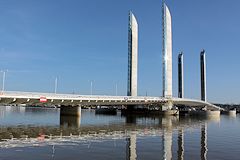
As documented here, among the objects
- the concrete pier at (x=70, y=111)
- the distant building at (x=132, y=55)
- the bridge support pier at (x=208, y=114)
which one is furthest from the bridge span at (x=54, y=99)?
the bridge support pier at (x=208, y=114)

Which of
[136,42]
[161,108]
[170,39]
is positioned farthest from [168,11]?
[161,108]

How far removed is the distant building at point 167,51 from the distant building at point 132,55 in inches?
491

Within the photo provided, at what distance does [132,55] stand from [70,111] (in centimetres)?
4331

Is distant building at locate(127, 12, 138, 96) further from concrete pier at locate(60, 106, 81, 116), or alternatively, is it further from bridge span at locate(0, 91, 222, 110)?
concrete pier at locate(60, 106, 81, 116)

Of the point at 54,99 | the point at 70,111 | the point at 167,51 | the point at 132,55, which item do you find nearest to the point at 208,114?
the point at 167,51

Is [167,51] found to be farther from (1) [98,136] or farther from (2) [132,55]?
(1) [98,136]

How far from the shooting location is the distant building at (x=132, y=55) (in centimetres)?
13638

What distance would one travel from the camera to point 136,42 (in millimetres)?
140625

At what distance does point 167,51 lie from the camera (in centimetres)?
14362

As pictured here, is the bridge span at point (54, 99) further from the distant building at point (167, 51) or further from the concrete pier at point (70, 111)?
the distant building at point (167, 51)

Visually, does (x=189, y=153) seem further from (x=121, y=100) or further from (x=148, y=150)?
(x=121, y=100)

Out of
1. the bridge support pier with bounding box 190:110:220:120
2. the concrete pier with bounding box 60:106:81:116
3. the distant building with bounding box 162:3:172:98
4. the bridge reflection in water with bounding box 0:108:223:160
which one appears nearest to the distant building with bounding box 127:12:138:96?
the distant building with bounding box 162:3:172:98

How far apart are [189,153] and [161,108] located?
353 ft

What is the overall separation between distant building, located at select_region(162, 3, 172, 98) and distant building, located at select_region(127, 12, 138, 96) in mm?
12468
